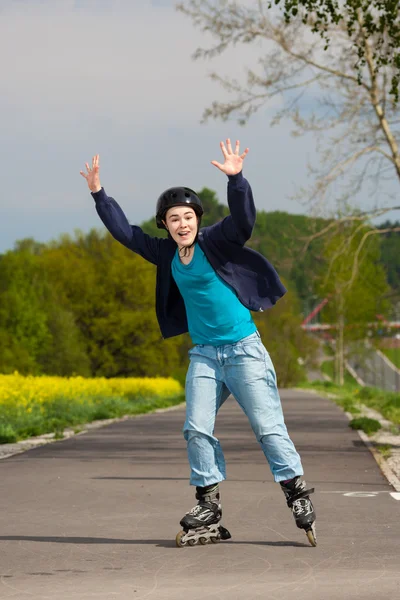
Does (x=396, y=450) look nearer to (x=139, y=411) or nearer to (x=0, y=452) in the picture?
(x=0, y=452)

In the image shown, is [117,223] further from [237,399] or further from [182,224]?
[237,399]

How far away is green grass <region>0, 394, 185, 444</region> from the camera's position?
51.7 feet

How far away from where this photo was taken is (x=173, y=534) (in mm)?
7027

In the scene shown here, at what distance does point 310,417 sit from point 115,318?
4701 cm

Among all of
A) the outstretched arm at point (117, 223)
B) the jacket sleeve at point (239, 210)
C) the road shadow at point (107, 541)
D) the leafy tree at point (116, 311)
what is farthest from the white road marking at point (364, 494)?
the leafy tree at point (116, 311)

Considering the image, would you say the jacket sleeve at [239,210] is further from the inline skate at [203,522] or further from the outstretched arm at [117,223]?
the inline skate at [203,522]

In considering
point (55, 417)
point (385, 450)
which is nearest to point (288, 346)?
point (55, 417)

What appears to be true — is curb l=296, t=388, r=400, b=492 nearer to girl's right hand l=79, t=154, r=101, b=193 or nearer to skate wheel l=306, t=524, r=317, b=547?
skate wheel l=306, t=524, r=317, b=547

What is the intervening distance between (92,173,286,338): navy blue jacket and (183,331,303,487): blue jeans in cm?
26

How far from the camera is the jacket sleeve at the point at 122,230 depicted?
265 inches

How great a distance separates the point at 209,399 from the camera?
21.7 ft

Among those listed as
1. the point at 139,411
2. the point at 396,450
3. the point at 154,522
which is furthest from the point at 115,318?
the point at 154,522

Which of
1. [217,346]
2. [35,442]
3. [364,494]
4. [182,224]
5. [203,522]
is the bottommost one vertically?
[364,494]

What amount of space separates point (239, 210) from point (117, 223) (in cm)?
90
